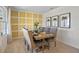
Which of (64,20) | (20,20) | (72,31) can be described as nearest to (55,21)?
(64,20)

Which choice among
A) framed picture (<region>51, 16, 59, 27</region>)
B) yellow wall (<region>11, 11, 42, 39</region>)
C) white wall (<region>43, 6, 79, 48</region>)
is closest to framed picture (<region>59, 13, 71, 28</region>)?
white wall (<region>43, 6, 79, 48</region>)

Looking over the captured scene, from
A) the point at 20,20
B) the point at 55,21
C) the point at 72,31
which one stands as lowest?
the point at 72,31

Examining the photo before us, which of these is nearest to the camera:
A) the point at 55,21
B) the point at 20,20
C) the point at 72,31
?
the point at 72,31

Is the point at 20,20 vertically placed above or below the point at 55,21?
above

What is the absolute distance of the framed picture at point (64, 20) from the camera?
5637mm

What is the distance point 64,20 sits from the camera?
6.09m

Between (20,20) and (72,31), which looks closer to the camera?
(72,31)

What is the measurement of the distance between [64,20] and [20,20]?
3921 millimetres

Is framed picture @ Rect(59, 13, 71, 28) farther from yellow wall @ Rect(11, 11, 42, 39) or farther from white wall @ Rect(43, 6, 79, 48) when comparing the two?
yellow wall @ Rect(11, 11, 42, 39)

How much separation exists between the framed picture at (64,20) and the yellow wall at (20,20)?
10.3 ft

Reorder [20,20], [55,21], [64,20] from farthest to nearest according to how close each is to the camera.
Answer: [20,20] < [55,21] < [64,20]

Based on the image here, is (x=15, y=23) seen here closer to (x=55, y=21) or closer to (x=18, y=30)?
(x=18, y=30)

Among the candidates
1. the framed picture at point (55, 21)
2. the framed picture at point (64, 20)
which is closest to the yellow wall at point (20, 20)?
the framed picture at point (55, 21)

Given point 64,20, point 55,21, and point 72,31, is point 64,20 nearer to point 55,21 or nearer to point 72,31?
point 72,31
